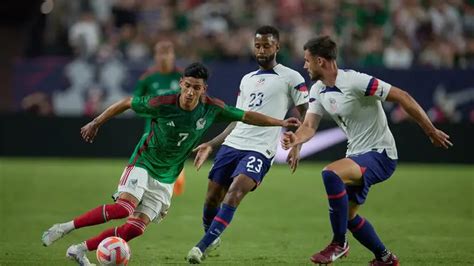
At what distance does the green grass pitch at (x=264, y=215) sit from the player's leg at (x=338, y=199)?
77 cm

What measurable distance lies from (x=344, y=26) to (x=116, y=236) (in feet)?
48.2

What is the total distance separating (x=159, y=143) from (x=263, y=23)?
14.0 m

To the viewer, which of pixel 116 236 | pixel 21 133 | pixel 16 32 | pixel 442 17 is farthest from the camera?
pixel 16 32

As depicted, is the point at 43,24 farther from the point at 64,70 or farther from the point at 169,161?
the point at 169,161

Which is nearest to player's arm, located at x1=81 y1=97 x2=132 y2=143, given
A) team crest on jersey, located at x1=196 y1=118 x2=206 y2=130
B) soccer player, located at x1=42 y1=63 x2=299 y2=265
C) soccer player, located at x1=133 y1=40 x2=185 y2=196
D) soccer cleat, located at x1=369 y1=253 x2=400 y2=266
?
soccer player, located at x1=42 y1=63 x2=299 y2=265

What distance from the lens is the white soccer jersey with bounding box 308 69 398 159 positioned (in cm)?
871

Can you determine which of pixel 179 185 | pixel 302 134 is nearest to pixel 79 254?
pixel 302 134

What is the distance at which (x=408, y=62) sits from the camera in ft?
70.5

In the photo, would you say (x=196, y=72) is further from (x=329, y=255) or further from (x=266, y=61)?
(x=329, y=255)

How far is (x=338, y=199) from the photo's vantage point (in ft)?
27.3

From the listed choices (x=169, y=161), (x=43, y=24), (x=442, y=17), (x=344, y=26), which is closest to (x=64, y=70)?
(x=43, y=24)

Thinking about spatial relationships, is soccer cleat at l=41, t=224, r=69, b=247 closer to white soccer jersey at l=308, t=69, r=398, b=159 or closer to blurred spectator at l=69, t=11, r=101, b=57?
white soccer jersey at l=308, t=69, r=398, b=159

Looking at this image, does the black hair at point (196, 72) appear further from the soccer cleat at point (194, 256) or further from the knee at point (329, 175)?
the soccer cleat at point (194, 256)

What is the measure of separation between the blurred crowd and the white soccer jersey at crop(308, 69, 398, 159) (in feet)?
39.9
